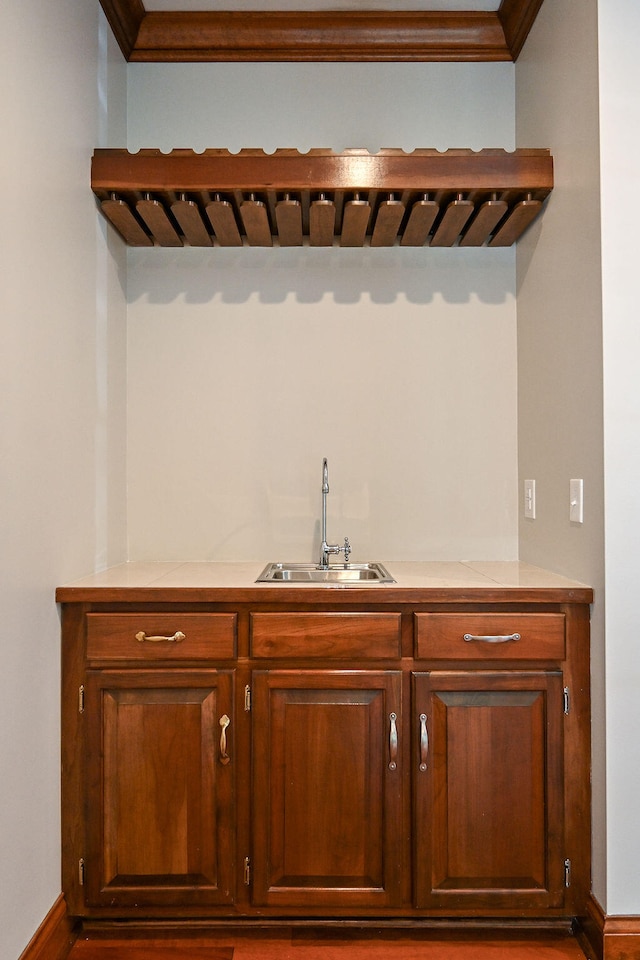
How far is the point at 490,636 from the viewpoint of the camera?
182 cm

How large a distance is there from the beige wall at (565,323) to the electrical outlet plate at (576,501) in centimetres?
2

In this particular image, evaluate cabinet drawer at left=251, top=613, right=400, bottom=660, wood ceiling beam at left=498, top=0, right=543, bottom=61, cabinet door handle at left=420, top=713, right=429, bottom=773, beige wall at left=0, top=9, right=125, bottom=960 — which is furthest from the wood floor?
wood ceiling beam at left=498, top=0, right=543, bottom=61

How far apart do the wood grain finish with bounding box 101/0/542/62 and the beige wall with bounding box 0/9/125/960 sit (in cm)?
31

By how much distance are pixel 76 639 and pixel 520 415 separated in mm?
1632

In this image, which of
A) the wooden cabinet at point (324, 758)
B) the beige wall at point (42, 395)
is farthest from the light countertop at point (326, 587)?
the beige wall at point (42, 395)

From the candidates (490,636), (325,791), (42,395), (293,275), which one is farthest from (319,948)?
(293,275)

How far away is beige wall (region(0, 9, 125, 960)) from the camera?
1.54 meters

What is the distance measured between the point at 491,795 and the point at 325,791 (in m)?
0.44

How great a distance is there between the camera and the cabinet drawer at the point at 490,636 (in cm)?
182

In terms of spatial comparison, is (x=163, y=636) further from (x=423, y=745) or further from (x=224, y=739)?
(x=423, y=745)

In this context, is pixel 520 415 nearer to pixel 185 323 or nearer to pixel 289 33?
pixel 185 323

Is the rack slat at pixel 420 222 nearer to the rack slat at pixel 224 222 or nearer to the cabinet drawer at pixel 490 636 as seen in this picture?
the rack slat at pixel 224 222

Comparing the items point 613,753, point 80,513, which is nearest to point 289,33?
point 80,513

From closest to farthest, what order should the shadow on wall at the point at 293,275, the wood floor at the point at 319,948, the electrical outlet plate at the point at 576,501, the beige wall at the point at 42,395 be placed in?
the beige wall at the point at 42,395
the wood floor at the point at 319,948
the electrical outlet plate at the point at 576,501
the shadow on wall at the point at 293,275
